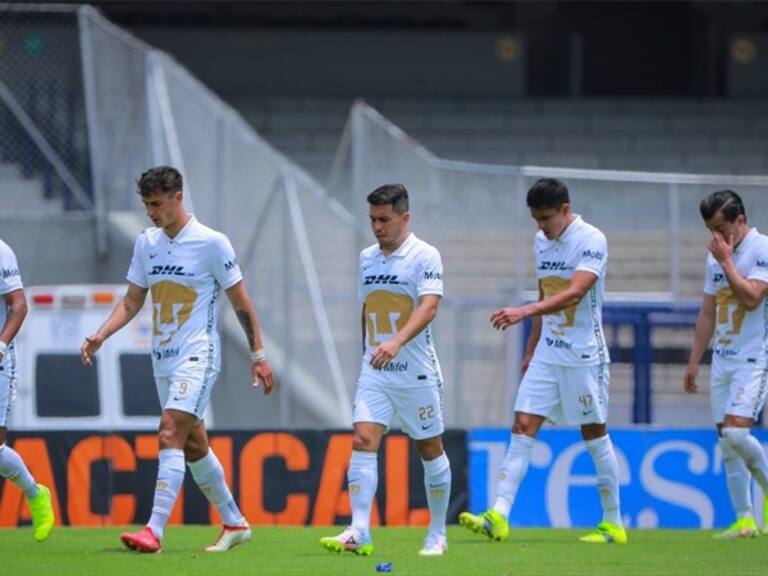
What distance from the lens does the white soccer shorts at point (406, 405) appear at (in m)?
11.3

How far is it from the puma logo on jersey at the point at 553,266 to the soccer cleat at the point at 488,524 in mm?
1622

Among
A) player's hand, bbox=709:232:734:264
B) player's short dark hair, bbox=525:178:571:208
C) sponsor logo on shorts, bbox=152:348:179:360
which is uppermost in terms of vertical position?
player's short dark hair, bbox=525:178:571:208

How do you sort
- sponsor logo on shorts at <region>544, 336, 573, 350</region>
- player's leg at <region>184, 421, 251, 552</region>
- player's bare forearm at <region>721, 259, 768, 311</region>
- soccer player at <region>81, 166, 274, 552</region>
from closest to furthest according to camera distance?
soccer player at <region>81, 166, 274, 552</region> → player's leg at <region>184, 421, 251, 552</region> → sponsor logo on shorts at <region>544, 336, 573, 350</region> → player's bare forearm at <region>721, 259, 768, 311</region>

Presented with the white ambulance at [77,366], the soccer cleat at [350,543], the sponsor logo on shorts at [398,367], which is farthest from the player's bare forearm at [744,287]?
the white ambulance at [77,366]

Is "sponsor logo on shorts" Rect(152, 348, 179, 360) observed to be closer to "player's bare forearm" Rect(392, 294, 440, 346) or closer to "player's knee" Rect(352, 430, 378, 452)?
"player's knee" Rect(352, 430, 378, 452)

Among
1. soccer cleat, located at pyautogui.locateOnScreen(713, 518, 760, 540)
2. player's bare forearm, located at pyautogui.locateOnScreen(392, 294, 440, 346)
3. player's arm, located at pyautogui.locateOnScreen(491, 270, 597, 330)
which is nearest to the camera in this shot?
player's bare forearm, located at pyautogui.locateOnScreen(392, 294, 440, 346)

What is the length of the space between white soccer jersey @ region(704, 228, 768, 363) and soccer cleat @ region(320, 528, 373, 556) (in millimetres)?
3266

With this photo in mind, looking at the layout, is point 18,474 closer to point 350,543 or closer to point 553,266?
point 350,543

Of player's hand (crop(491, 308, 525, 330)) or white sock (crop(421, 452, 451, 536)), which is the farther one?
white sock (crop(421, 452, 451, 536))

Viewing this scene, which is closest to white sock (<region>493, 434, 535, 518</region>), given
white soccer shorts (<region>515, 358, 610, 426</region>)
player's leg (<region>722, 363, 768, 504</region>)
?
white soccer shorts (<region>515, 358, 610, 426</region>)

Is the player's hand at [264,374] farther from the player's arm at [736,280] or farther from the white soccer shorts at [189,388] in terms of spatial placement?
the player's arm at [736,280]

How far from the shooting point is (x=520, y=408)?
41.0 feet

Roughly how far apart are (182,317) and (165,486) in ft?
3.33

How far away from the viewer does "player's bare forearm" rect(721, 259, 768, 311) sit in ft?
41.4
